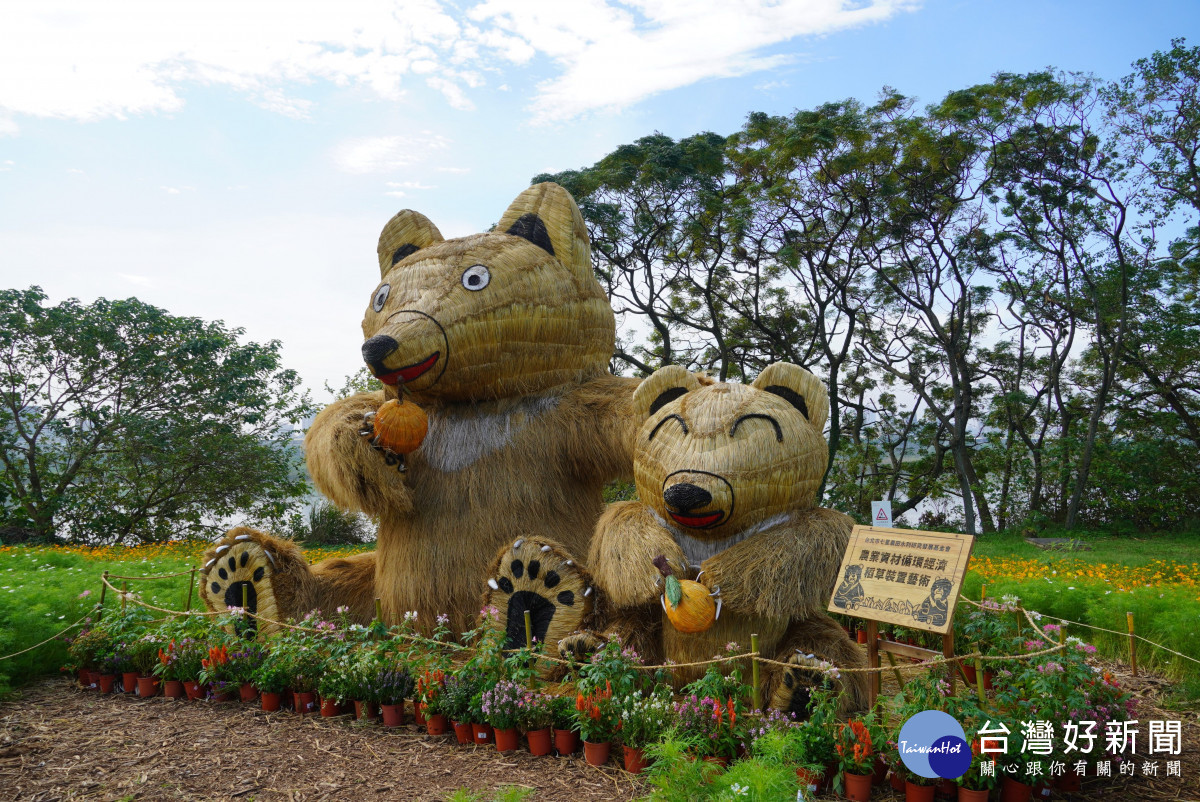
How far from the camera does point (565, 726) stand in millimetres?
3420

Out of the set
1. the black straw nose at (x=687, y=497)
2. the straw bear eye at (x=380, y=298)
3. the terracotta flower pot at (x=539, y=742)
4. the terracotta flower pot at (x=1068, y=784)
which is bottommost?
the terracotta flower pot at (x=1068, y=784)

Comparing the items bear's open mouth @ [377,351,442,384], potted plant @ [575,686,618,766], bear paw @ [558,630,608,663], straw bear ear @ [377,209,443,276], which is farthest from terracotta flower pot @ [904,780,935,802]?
straw bear ear @ [377,209,443,276]

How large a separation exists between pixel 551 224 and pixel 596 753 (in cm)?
287

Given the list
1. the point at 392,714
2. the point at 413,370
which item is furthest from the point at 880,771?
the point at 413,370

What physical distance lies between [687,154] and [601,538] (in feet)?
37.1

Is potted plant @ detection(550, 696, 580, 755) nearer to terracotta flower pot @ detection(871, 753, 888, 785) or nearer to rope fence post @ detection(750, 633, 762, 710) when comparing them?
rope fence post @ detection(750, 633, 762, 710)

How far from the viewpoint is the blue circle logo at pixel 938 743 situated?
2.45 m

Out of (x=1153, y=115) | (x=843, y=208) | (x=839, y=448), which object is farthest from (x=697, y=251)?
(x=1153, y=115)

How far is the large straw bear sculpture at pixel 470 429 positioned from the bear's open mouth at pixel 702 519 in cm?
82

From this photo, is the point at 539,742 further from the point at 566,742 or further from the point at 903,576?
the point at 903,576

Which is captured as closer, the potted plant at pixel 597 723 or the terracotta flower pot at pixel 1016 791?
the terracotta flower pot at pixel 1016 791

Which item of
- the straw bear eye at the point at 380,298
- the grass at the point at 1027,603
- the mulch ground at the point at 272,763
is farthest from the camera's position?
the grass at the point at 1027,603

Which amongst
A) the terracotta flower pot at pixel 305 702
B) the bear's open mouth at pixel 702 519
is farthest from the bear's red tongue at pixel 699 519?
the terracotta flower pot at pixel 305 702

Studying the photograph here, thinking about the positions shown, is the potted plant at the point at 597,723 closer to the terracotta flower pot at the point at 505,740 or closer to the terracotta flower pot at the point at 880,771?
the terracotta flower pot at the point at 505,740
